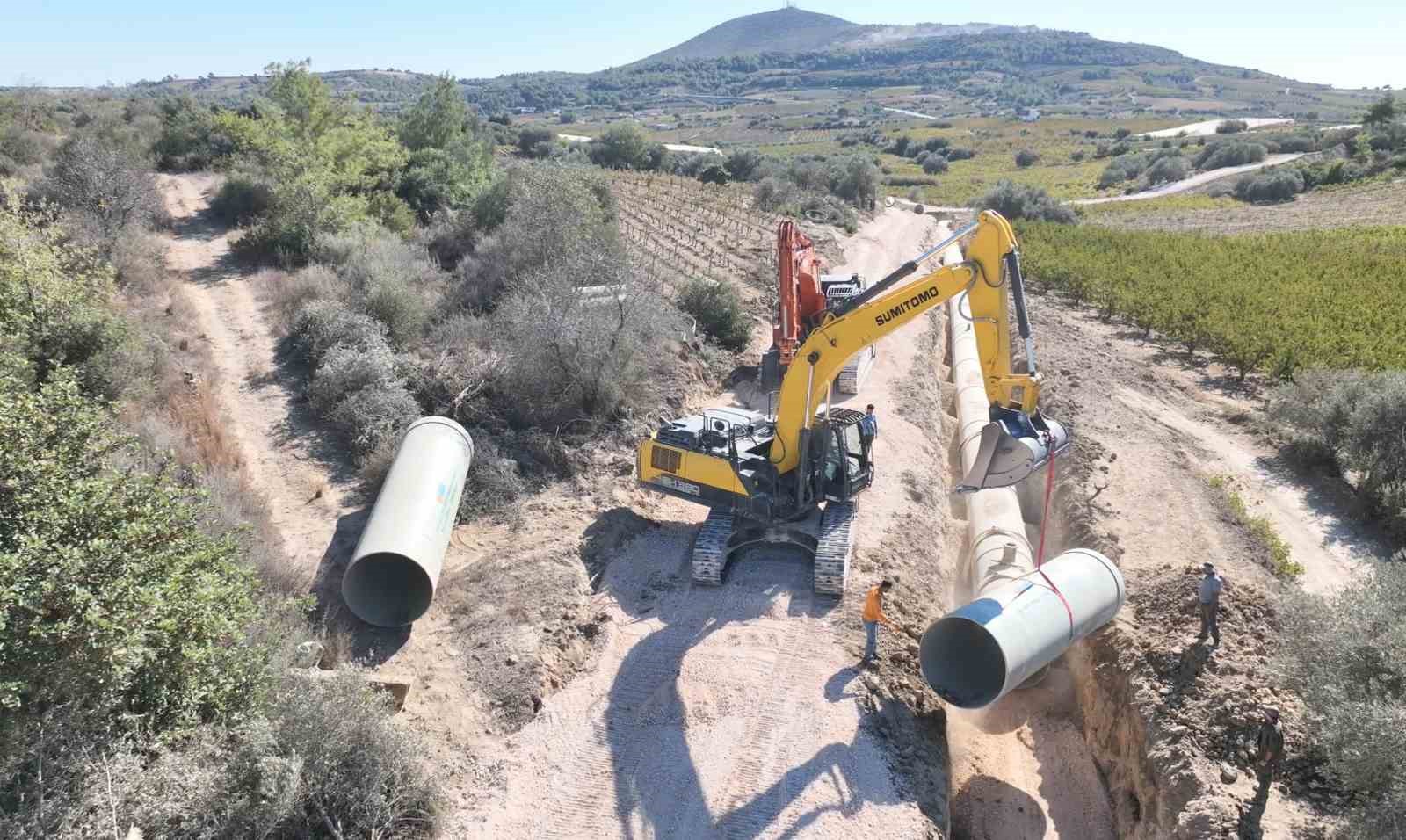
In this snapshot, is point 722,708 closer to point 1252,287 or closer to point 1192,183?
point 1252,287

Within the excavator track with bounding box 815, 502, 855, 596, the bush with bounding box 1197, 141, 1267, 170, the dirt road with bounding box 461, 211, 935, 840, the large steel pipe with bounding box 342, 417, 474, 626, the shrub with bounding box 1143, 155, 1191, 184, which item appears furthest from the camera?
the bush with bounding box 1197, 141, 1267, 170

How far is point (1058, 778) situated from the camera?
1305 cm

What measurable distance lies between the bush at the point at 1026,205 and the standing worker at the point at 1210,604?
46488 mm

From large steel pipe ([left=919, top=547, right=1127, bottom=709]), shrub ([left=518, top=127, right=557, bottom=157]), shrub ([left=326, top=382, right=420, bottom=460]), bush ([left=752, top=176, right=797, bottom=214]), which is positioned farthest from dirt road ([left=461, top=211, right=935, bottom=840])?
shrub ([left=518, top=127, right=557, bottom=157])

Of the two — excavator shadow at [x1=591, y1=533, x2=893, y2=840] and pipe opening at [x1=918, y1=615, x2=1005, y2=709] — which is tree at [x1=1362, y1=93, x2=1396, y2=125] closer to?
pipe opening at [x1=918, y1=615, x2=1005, y2=709]

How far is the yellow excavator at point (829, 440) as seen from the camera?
11.4 meters

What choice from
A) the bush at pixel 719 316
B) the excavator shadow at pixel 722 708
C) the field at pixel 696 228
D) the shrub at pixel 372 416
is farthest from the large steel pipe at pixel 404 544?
the field at pixel 696 228

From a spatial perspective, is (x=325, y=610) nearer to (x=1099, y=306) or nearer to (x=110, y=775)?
(x=110, y=775)

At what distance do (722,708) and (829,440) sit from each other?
504cm

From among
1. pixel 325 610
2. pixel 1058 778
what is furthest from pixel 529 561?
pixel 1058 778

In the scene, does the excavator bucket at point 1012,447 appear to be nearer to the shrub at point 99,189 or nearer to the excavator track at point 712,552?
the excavator track at point 712,552

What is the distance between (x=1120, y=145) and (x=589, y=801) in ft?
380

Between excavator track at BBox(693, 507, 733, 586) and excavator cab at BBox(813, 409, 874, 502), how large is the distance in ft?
6.51

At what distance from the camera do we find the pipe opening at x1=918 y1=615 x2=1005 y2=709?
11.6 m
